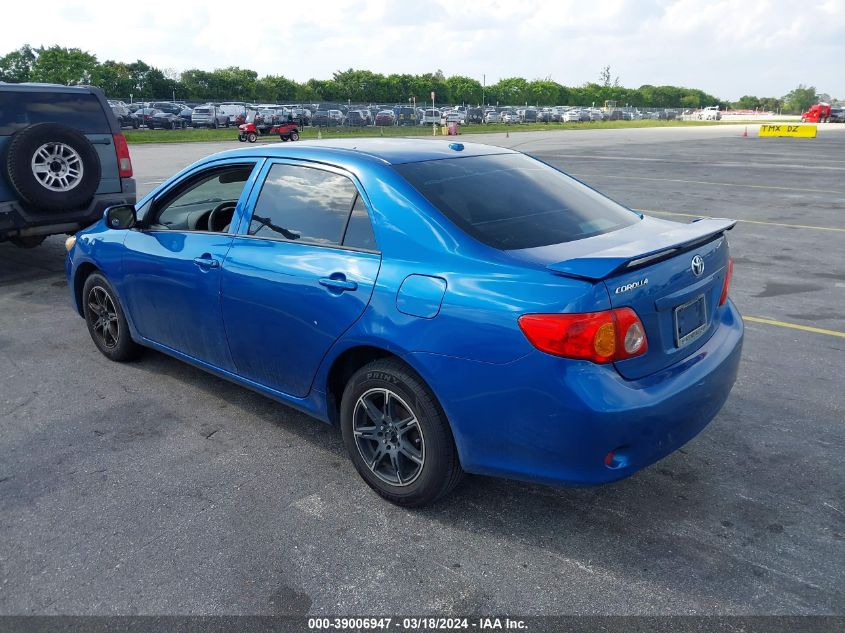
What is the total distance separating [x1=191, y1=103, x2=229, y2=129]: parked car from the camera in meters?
45.1

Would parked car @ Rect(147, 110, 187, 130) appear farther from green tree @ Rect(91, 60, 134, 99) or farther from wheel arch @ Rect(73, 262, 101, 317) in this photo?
wheel arch @ Rect(73, 262, 101, 317)

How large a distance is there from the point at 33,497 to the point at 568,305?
2.72 meters

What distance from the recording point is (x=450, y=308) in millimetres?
2859

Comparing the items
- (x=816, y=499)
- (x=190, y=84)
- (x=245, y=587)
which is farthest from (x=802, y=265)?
(x=190, y=84)

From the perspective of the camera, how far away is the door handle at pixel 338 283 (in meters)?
3.22

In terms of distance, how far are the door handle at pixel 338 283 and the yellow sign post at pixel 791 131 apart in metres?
41.1

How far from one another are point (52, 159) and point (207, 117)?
1612 inches

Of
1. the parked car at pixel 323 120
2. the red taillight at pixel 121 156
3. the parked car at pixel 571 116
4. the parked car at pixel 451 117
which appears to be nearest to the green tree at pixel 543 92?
the parked car at pixel 571 116

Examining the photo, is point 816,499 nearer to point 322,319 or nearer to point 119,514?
point 322,319

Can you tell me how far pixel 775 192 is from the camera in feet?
47.5

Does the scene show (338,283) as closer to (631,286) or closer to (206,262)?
(206,262)

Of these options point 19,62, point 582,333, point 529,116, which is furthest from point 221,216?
point 19,62

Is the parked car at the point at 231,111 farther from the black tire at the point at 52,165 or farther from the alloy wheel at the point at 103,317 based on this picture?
the alloy wheel at the point at 103,317

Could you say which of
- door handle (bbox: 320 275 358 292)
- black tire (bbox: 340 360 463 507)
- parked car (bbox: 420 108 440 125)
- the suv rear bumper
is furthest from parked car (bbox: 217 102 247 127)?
black tire (bbox: 340 360 463 507)
